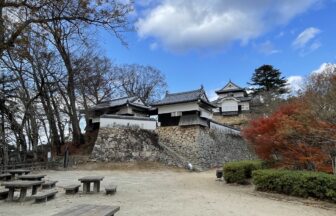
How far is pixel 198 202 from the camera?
28.5ft

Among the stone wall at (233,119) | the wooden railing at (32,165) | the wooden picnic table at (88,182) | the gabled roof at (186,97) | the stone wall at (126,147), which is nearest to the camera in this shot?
the wooden picnic table at (88,182)

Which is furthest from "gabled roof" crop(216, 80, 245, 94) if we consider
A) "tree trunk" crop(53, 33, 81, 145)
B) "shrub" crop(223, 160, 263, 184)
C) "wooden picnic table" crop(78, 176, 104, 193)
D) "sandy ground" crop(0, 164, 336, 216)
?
"wooden picnic table" crop(78, 176, 104, 193)

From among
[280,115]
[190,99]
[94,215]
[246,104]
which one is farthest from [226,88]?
[94,215]

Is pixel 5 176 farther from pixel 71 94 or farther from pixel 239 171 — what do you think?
pixel 71 94

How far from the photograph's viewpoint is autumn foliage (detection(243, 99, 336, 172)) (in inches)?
432

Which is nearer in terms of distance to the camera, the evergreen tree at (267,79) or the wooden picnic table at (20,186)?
the wooden picnic table at (20,186)

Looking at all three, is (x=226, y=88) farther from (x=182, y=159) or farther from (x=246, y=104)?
(x=182, y=159)

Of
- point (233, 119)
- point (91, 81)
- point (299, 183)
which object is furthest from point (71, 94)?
point (233, 119)

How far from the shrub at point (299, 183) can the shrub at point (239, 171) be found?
91.3 inches

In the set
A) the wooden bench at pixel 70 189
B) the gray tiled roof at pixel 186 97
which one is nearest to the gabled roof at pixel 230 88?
the gray tiled roof at pixel 186 97

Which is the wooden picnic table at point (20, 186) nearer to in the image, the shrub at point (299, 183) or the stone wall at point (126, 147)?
the shrub at point (299, 183)

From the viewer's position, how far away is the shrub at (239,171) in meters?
14.0

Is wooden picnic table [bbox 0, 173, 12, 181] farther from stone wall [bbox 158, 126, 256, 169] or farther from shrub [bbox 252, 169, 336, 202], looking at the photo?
Result: stone wall [bbox 158, 126, 256, 169]

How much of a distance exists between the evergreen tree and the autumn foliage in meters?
29.5
